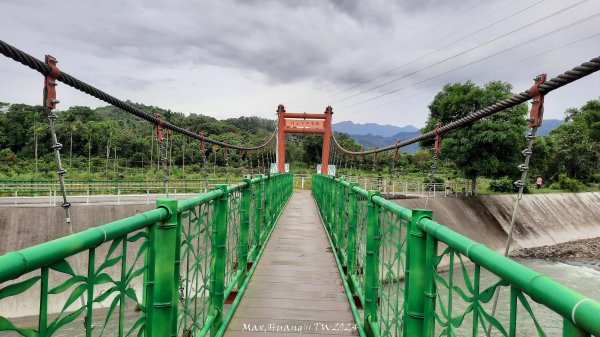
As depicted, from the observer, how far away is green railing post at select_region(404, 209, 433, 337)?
121 cm

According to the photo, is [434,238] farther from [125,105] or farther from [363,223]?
[125,105]

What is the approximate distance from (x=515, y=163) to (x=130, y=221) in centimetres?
1521

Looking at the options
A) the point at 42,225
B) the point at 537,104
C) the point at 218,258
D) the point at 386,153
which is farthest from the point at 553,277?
the point at 386,153

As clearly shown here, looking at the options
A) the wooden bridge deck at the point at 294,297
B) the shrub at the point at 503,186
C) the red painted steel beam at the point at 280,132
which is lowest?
the wooden bridge deck at the point at 294,297

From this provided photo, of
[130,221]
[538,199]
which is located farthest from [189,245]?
[538,199]

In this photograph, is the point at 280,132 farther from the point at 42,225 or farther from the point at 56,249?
the point at 56,249

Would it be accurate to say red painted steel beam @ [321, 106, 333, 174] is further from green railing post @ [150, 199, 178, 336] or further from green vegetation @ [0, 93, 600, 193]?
green railing post @ [150, 199, 178, 336]

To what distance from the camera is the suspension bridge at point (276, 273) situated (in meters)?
0.67

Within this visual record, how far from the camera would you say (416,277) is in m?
1.23

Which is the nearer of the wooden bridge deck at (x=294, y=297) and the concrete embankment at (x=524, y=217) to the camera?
the wooden bridge deck at (x=294, y=297)

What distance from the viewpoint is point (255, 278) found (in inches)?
116

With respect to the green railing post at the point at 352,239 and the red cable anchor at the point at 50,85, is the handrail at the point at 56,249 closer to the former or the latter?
the red cable anchor at the point at 50,85

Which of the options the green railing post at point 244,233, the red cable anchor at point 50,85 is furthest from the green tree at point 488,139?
the red cable anchor at point 50,85

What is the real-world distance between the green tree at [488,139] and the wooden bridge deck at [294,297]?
11262mm
